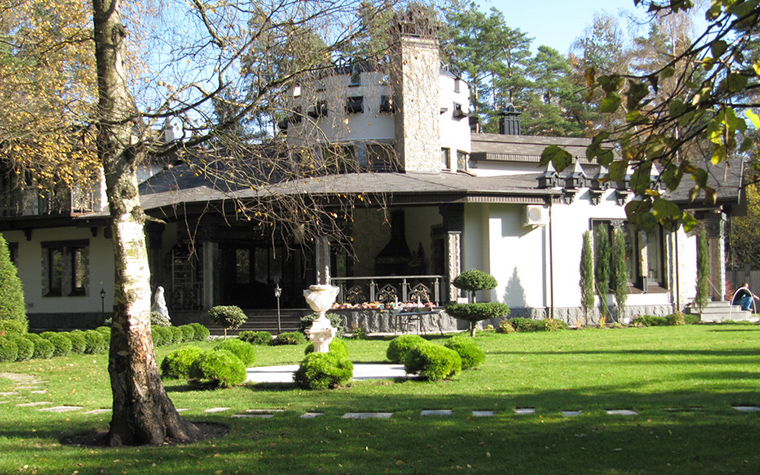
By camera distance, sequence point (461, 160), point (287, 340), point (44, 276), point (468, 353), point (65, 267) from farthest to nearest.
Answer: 1. point (44, 276)
2. point (65, 267)
3. point (461, 160)
4. point (287, 340)
5. point (468, 353)

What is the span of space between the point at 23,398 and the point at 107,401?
133 centimetres

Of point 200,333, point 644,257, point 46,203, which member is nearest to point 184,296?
point 200,333

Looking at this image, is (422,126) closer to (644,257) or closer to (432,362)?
(644,257)

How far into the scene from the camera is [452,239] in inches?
779

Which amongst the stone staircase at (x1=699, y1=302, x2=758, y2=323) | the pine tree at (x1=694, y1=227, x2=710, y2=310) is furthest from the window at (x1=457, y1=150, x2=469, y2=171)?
the stone staircase at (x1=699, y1=302, x2=758, y2=323)

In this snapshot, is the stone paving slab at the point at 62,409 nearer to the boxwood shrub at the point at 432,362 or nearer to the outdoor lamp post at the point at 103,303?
the boxwood shrub at the point at 432,362

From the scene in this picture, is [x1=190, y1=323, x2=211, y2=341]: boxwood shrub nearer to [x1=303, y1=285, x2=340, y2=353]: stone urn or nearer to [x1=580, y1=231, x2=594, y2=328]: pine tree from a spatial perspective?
[x1=303, y1=285, x2=340, y2=353]: stone urn

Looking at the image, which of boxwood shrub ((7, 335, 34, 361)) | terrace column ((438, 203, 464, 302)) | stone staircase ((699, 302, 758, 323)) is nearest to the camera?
boxwood shrub ((7, 335, 34, 361))

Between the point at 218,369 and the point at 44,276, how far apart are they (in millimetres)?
18616

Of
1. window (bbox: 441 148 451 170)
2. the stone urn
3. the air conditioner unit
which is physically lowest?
the stone urn

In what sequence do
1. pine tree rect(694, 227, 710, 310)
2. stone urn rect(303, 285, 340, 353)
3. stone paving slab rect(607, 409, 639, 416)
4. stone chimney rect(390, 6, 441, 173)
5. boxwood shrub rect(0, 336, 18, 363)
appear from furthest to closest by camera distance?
pine tree rect(694, 227, 710, 310) → stone chimney rect(390, 6, 441, 173) → boxwood shrub rect(0, 336, 18, 363) → stone urn rect(303, 285, 340, 353) → stone paving slab rect(607, 409, 639, 416)

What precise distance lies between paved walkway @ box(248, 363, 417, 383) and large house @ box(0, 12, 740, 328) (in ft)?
18.8

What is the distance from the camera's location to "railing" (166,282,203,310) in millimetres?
22812

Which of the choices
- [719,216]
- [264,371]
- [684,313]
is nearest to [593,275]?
[684,313]
